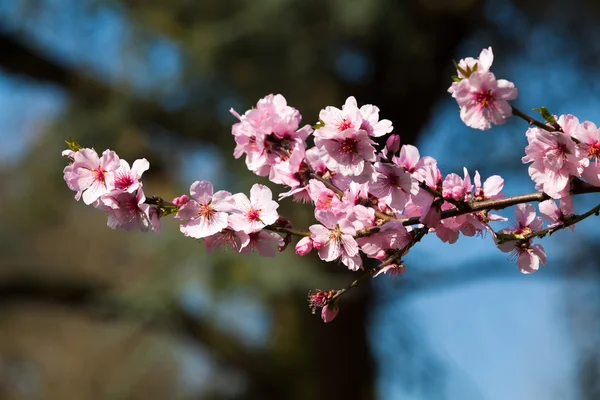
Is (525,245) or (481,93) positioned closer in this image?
(481,93)

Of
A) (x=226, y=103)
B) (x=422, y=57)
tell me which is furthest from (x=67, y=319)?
(x=422, y=57)

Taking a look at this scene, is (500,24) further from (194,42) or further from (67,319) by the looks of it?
(67,319)

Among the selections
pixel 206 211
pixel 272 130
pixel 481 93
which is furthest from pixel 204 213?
pixel 481 93

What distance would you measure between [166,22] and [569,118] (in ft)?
8.24

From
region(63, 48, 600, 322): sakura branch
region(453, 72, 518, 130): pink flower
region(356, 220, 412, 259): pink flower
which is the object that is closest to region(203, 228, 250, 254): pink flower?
region(63, 48, 600, 322): sakura branch

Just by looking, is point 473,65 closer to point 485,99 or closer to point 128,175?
point 485,99

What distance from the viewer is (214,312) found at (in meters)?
2.86

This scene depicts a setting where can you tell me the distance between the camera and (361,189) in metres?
0.65

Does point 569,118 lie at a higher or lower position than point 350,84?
lower

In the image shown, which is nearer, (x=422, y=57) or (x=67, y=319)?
(x=422, y=57)

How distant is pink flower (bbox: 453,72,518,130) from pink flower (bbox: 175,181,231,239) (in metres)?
0.21

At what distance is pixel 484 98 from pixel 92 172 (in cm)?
35

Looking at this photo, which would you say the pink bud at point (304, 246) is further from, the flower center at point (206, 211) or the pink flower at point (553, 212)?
the pink flower at point (553, 212)

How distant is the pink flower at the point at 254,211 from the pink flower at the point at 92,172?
111mm
